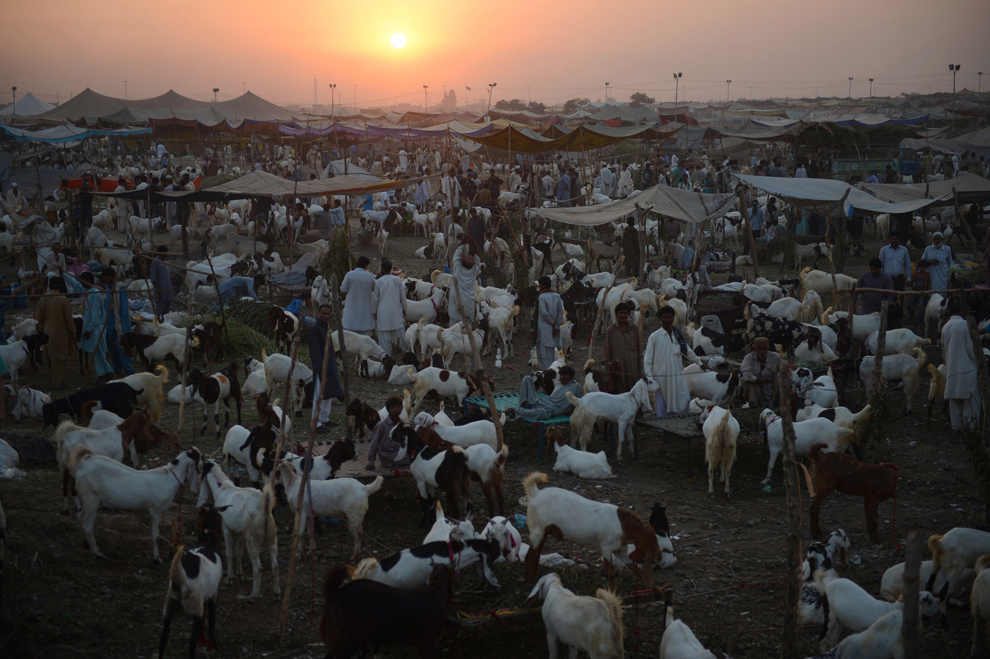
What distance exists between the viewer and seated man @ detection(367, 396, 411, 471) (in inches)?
292

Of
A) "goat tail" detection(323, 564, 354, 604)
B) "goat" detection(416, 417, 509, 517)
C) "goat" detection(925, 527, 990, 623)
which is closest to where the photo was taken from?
"goat tail" detection(323, 564, 354, 604)

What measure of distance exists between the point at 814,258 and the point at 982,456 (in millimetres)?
14835

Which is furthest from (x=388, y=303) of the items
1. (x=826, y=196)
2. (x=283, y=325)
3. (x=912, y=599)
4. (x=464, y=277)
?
(x=912, y=599)

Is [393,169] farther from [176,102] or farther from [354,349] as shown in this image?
[354,349]

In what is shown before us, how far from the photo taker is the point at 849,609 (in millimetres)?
5027

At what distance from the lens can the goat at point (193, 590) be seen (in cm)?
462

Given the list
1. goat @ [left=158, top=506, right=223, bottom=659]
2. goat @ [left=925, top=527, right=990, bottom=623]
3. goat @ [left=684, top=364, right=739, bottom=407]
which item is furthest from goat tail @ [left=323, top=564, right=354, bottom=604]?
goat @ [left=684, top=364, right=739, bottom=407]

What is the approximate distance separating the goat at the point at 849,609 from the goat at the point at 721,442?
255 cm

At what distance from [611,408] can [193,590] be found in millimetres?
5234

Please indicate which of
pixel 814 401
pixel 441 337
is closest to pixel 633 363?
pixel 814 401

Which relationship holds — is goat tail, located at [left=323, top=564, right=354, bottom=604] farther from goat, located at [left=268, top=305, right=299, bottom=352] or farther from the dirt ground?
goat, located at [left=268, top=305, right=299, bottom=352]

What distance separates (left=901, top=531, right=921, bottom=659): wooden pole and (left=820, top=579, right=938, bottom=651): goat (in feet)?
3.70

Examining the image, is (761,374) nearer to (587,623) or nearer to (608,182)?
(587,623)

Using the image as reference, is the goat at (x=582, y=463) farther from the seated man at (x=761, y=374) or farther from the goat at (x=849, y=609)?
the goat at (x=849, y=609)
